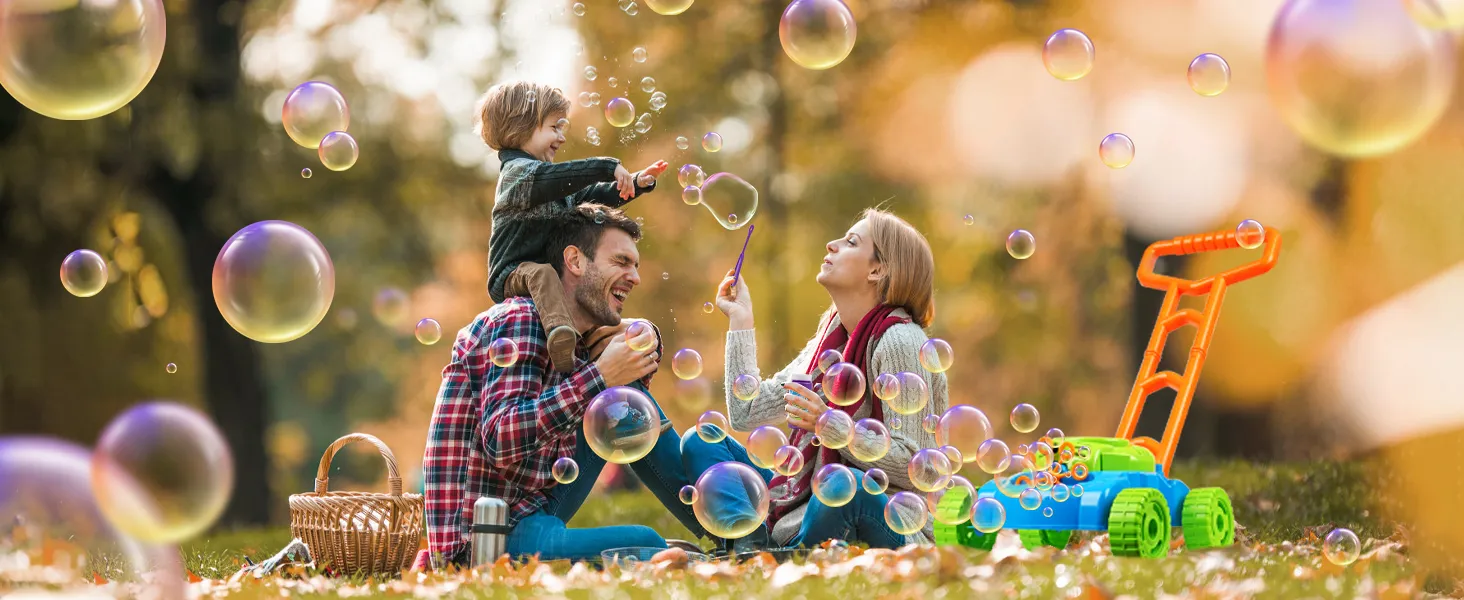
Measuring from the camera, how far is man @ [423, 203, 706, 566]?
480 cm

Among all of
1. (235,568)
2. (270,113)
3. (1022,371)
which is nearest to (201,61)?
(270,113)

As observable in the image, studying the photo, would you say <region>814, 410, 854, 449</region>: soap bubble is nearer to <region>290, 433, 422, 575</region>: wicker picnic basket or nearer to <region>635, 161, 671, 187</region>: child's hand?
<region>635, 161, 671, 187</region>: child's hand

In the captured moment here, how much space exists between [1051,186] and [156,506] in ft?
40.2

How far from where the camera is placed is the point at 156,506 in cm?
407

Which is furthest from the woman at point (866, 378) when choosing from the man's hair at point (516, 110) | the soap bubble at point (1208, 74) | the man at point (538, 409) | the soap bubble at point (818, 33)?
the soap bubble at point (1208, 74)

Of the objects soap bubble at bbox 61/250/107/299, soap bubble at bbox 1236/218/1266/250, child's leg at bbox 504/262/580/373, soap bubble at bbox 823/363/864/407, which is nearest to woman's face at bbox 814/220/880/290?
soap bubble at bbox 823/363/864/407

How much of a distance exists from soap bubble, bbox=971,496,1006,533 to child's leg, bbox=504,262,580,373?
1.48m

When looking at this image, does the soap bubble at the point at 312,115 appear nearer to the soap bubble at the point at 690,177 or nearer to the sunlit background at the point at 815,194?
the sunlit background at the point at 815,194

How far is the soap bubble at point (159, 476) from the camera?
4.04 m

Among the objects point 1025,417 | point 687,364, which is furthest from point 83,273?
point 1025,417

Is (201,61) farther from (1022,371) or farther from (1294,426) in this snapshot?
(1022,371)

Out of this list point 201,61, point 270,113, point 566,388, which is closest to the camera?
point 566,388

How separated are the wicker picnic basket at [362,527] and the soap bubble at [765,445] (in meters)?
1.39

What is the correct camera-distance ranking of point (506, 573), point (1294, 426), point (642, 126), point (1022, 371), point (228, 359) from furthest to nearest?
point (1022, 371)
point (228, 359)
point (1294, 426)
point (642, 126)
point (506, 573)
